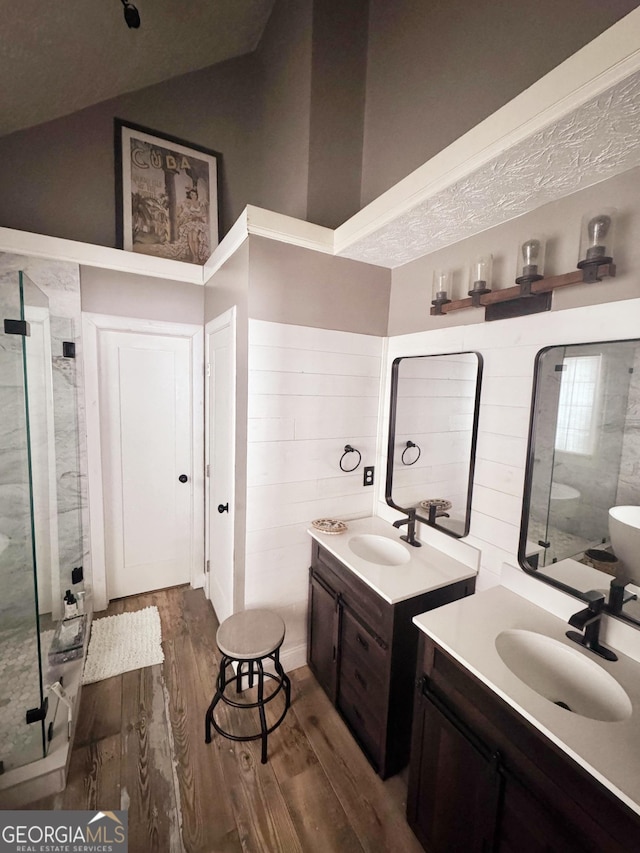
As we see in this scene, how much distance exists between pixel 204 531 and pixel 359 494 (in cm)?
138

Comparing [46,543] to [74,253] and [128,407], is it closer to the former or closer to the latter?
[128,407]

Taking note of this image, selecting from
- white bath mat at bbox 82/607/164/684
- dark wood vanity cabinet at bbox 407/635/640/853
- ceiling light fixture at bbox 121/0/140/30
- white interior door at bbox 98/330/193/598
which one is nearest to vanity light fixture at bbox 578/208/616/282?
dark wood vanity cabinet at bbox 407/635/640/853

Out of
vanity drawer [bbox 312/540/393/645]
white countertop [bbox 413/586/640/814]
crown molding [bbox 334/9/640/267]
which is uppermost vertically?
crown molding [bbox 334/9/640/267]

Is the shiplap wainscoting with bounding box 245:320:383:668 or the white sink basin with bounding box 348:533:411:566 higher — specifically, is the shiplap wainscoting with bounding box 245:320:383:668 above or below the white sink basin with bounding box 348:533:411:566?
above

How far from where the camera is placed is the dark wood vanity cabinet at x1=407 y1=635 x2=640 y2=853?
79 cm

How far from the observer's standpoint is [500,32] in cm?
140

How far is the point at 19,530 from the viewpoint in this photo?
1.67 m

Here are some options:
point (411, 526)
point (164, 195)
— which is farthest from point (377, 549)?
point (164, 195)

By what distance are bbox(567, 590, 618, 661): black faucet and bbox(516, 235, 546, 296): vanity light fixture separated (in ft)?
3.62

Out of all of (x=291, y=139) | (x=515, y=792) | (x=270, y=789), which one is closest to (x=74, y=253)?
(x=291, y=139)

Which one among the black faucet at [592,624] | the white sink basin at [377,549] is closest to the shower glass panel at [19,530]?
the white sink basin at [377,549]

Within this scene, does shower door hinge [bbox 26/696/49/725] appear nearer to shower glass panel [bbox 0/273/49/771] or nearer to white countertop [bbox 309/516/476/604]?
shower glass panel [bbox 0/273/49/771]

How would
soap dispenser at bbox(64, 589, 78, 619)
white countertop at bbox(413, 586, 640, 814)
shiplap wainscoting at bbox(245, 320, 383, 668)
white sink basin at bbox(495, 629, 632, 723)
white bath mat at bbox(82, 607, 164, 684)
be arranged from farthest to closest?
soap dispenser at bbox(64, 589, 78, 619), white bath mat at bbox(82, 607, 164, 684), shiplap wainscoting at bbox(245, 320, 383, 668), white sink basin at bbox(495, 629, 632, 723), white countertop at bbox(413, 586, 640, 814)

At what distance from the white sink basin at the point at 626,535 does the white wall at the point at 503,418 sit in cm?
31
